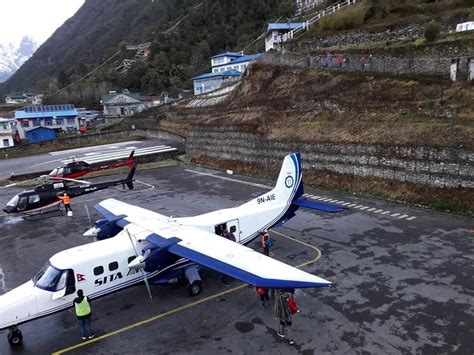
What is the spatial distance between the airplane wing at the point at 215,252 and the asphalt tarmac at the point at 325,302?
97.7 inches

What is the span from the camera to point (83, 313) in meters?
15.1

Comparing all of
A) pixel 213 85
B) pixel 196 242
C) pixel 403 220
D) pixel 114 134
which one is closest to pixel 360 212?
pixel 403 220

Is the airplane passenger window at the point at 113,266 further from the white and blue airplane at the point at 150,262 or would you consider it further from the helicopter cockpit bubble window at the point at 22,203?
the helicopter cockpit bubble window at the point at 22,203

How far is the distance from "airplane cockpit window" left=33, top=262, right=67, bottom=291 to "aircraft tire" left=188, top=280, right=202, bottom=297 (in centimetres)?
536

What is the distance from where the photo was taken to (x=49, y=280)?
1605cm

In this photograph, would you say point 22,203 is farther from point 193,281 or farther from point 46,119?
point 46,119

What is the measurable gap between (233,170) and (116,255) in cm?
3076

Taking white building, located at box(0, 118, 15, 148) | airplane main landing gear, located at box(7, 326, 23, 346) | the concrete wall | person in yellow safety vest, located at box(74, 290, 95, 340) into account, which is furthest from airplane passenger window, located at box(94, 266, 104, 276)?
white building, located at box(0, 118, 15, 148)

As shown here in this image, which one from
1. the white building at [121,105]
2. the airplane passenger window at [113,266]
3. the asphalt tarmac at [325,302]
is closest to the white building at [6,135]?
the white building at [121,105]

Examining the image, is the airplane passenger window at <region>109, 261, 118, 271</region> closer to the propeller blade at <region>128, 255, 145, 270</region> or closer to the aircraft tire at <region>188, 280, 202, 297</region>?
the propeller blade at <region>128, 255, 145, 270</region>

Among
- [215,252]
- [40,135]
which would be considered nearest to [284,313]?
[215,252]

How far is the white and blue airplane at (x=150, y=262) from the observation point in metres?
15.0

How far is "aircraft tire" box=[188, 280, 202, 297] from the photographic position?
60.3 feet

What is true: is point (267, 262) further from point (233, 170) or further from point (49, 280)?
point (233, 170)
